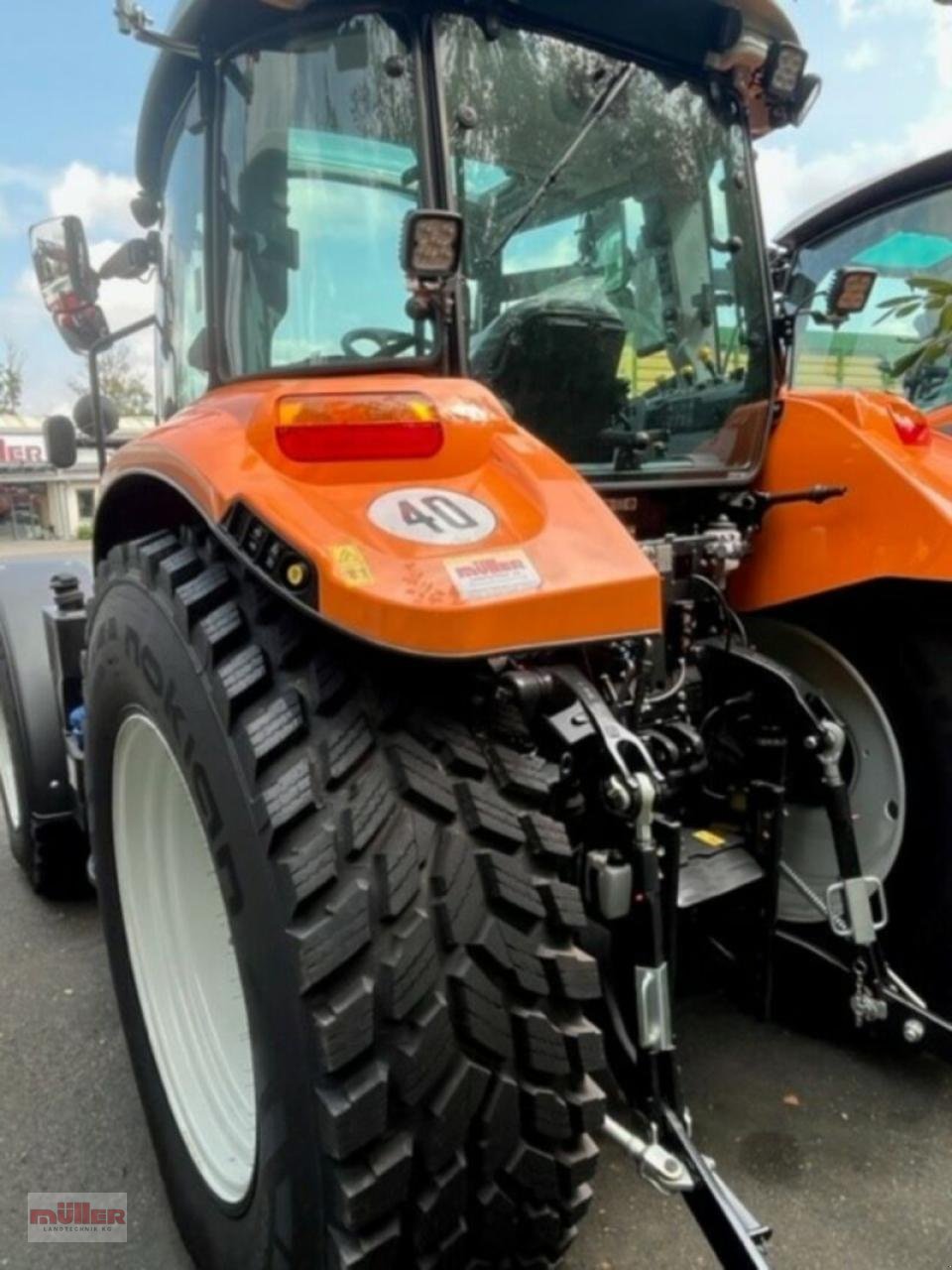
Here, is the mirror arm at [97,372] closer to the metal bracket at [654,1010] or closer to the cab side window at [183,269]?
the cab side window at [183,269]

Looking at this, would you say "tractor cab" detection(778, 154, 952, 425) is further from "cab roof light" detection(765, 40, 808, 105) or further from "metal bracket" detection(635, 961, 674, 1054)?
"metal bracket" detection(635, 961, 674, 1054)

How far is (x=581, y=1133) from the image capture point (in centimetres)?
126

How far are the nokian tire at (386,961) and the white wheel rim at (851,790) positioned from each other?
1211 mm

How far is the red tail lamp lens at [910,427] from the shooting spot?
221 cm

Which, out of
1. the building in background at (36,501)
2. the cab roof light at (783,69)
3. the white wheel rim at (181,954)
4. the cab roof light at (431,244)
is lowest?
the building in background at (36,501)

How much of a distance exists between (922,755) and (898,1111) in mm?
806

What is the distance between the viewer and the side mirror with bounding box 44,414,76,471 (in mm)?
3020

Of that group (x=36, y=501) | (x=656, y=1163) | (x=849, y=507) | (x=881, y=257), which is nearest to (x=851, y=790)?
(x=849, y=507)

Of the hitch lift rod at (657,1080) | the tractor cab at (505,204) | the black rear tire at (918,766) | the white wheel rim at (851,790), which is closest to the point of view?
the hitch lift rod at (657,1080)

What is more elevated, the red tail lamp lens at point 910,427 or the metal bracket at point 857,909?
→ the red tail lamp lens at point 910,427

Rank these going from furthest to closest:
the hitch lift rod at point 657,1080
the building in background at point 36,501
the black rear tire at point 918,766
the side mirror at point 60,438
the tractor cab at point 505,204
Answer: the building in background at point 36,501, the side mirror at point 60,438, the black rear tire at point 918,766, the tractor cab at point 505,204, the hitch lift rod at point 657,1080

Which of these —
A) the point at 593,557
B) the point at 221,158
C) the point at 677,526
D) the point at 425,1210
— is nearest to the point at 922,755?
the point at 677,526

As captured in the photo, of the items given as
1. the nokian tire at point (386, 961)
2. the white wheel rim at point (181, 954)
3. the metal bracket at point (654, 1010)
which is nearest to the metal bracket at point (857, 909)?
the metal bracket at point (654, 1010)

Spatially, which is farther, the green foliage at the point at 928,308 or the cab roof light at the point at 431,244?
the green foliage at the point at 928,308
